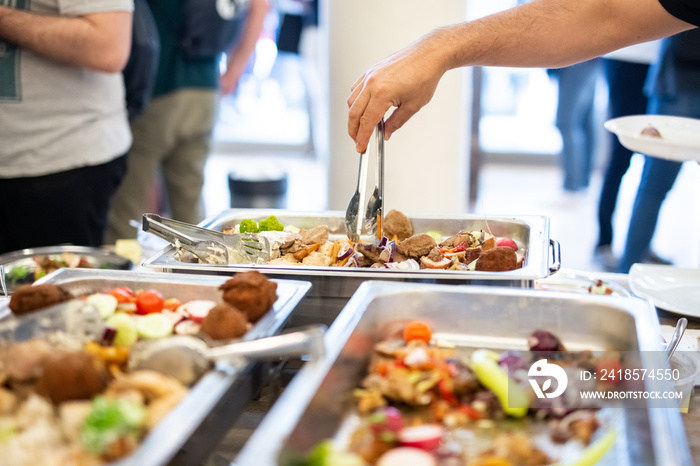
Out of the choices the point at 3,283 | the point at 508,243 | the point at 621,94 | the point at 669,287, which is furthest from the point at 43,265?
the point at 621,94

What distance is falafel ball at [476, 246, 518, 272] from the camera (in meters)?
1.21

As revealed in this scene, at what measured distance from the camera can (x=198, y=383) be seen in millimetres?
780

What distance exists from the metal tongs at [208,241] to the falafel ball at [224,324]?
1.21 ft

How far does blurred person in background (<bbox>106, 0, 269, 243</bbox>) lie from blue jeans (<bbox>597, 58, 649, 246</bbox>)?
1489mm

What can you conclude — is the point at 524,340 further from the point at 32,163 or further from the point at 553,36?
the point at 32,163

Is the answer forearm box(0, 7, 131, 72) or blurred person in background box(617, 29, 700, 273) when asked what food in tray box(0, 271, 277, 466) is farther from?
blurred person in background box(617, 29, 700, 273)

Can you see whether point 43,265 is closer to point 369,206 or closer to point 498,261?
point 369,206

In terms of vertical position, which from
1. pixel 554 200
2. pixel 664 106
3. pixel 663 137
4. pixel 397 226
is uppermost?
pixel 664 106

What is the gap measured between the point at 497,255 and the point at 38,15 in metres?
1.15

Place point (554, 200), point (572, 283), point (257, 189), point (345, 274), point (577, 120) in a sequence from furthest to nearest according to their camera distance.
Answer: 1. point (554, 200)
2. point (577, 120)
3. point (257, 189)
4. point (572, 283)
5. point (345, 274)

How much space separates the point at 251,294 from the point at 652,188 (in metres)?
2.12

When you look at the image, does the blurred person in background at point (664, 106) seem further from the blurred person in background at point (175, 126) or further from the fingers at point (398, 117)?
the blurred person in background at point (175, 126)

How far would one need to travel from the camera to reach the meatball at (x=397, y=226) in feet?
4.90

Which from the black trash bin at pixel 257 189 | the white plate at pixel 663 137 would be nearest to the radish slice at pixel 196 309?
the white plate at pixel 663 137
